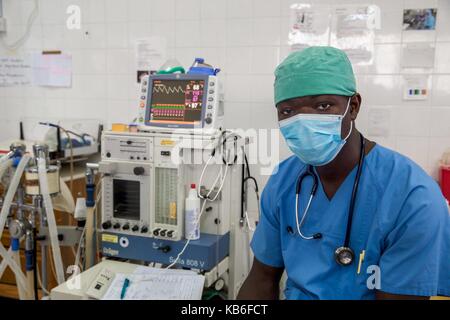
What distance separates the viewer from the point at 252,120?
98.1 inches

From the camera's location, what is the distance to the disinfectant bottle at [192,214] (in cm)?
176

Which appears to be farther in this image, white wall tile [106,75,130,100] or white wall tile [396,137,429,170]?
white wall tile [106,75,130,100]

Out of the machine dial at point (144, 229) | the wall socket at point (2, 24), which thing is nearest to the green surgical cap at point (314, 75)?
the machine dial at point (144, 229)

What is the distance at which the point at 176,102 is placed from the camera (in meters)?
1.85

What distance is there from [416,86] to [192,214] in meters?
1.42

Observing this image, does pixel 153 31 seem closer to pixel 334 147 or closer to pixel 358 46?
pixel 358 46

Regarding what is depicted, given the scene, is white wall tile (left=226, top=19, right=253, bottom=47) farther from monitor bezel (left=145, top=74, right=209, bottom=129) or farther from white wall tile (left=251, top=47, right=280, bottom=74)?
monitor bezel (left=145, top=74, right=209, bottom=129)

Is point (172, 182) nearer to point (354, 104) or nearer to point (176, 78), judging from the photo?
point (176, 78)

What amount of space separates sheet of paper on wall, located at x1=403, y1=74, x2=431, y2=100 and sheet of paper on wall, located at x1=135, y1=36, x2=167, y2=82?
4.64ft

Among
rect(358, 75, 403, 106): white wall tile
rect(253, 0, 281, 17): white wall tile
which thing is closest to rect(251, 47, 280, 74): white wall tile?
rect(253, 0, 281, 17): white wall tile

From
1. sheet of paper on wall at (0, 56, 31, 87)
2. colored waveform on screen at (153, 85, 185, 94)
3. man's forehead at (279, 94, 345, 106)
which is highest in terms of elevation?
sheet of paper on wall at (0, 56, 31, 87)

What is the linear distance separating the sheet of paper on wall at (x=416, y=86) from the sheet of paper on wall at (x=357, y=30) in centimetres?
22

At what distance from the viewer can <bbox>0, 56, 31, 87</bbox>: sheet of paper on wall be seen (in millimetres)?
2908
